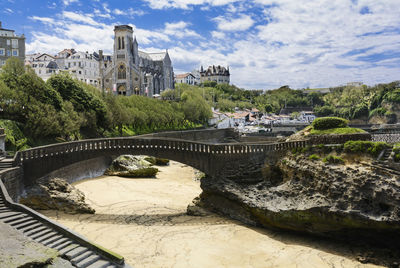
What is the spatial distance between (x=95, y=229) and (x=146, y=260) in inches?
222

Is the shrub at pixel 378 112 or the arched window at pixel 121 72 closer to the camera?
the arched window at pixel 121 72

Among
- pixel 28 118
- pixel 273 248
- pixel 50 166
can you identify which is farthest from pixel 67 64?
pixel 273 248

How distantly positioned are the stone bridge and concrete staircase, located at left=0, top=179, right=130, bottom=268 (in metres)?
6.08

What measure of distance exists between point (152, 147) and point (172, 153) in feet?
6.02

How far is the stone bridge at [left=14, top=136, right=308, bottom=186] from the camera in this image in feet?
78.9

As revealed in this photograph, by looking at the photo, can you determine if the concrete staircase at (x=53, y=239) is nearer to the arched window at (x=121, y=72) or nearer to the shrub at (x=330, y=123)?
the shrub at (x=330, y=123)

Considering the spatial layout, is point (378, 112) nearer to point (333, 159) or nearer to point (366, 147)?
point (366, 147)

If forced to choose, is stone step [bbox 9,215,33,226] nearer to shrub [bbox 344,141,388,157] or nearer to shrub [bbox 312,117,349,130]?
shrub [bbox 344,141,388,157]

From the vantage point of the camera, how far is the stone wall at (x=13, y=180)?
68.3 ft

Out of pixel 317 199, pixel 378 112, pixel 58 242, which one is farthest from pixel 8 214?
pixel 378 112

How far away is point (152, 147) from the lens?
2595 centimetres

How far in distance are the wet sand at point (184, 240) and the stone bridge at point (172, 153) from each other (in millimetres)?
3777

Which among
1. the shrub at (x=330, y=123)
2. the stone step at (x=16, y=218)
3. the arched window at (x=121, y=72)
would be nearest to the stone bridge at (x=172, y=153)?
the shrub at (x=330, y=123)

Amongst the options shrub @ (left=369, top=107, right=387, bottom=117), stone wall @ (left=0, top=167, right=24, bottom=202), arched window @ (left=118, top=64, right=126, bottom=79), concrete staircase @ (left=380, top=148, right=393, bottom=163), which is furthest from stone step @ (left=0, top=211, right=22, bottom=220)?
shrub @ (left=369, top=107, right=387, bottom=117)
